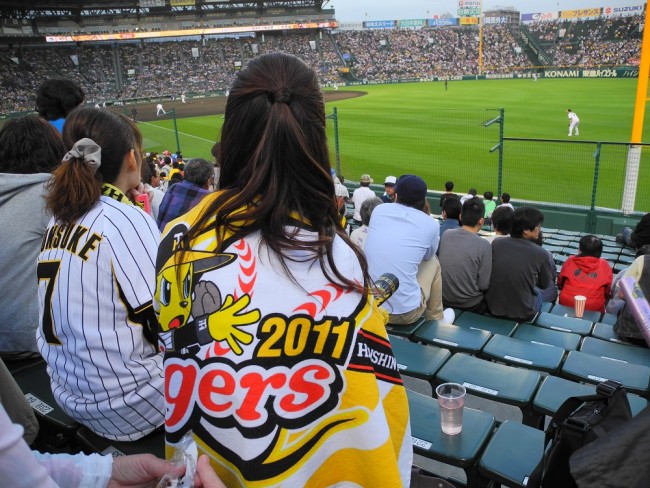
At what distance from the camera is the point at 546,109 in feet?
74.1

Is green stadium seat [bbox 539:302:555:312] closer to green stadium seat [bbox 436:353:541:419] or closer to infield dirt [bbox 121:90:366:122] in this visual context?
green stadium seat [bbox 436:353:541:419]

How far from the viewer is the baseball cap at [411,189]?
341cm

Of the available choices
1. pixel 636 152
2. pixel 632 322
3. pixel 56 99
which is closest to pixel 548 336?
pixel 632 322

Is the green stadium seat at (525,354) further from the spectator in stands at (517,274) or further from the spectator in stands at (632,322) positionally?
the spectator in stands at (517,274)

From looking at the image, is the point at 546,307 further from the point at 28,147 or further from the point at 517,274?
the point at 28,147

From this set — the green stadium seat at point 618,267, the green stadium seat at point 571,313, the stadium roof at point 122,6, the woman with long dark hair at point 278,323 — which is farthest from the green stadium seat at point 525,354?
the stadium roof at point 122,6

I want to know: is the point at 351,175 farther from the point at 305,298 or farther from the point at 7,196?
the point at 305,298

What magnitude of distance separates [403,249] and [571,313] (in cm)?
208

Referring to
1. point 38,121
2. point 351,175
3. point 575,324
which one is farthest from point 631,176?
point 38,121

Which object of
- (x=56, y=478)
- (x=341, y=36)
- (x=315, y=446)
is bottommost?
(x=56, y=478)

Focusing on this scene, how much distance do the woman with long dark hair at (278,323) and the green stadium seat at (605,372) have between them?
181 cm

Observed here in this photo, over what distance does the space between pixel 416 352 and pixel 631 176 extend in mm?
6922

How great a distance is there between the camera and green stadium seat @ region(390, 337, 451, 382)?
2451 mm

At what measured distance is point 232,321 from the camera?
88cm
